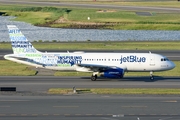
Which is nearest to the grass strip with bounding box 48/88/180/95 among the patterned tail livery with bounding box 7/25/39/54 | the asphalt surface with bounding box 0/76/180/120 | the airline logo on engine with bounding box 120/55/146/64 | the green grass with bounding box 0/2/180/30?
the asphalt surface with bounding box 0/76/180/120

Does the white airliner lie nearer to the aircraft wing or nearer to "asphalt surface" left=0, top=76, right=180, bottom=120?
the aircraft wing

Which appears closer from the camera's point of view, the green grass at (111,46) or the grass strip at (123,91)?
the grass strip at (123,91)

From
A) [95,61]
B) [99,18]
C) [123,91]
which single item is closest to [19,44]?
[95,61]

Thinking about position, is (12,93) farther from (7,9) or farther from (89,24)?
(7,9)

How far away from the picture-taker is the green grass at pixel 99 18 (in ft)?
452

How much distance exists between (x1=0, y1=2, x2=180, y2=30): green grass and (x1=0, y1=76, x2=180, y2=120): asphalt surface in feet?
Result: 263

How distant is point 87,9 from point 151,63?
101636 millimetres

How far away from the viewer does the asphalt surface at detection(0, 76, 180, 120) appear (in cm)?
3878

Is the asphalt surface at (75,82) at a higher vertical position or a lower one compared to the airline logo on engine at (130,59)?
lower
